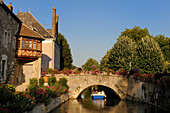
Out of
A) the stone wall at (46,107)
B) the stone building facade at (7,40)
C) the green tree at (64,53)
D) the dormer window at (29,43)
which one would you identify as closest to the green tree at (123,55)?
the dormer window at (29,43)

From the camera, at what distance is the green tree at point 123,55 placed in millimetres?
33750

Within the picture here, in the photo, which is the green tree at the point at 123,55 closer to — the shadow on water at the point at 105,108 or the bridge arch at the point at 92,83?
the bridge arch at the point at 92,83

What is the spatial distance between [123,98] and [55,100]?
11.7 m

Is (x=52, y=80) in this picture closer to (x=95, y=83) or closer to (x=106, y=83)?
(x=95, y=83)

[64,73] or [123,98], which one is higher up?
[64,73]

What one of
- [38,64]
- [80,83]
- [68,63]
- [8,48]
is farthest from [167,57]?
[8,48]

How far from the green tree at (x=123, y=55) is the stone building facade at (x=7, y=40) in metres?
17.7

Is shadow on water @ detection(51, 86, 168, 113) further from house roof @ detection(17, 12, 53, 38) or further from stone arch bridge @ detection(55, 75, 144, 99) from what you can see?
house roof @ detection(17, 12, 53, 38)

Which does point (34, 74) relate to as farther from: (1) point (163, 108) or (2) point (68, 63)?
(2) point (68, 63)

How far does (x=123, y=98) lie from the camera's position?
1054 inches

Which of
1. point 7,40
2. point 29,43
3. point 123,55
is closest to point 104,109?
point 29,43

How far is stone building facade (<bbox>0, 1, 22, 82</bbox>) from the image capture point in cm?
1930

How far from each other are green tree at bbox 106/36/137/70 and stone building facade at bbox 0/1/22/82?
1767 centimetres

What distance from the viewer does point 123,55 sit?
3419 cm
